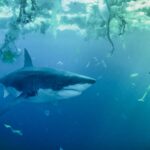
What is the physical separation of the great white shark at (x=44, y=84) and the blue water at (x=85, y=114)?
826 inches

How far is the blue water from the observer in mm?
37469

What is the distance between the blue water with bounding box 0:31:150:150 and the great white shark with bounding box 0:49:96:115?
2099 centimetres

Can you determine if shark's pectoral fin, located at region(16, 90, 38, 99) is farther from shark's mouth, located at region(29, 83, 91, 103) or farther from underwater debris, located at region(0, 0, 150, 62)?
underwater debris, located at region(0, 0, 150, 62)

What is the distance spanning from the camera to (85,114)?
5234 cm

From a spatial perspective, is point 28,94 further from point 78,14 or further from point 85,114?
point 85,114

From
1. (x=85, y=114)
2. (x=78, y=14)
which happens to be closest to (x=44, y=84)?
(x=78, y=14)

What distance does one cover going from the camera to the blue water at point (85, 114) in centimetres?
3747

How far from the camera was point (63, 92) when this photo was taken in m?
6.13

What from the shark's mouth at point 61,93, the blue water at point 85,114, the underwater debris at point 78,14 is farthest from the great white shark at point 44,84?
the blue water at point 85,114

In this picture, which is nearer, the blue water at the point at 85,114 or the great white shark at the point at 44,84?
the great white shark at the point at 44,84

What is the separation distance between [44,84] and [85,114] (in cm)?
4650

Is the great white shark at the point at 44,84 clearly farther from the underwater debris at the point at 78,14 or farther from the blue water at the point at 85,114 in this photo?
the blue water at the point at 85,114

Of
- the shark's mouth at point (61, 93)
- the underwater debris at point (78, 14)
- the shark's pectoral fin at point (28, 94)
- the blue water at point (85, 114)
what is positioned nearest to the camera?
the shark's mouth at point (61, 93)

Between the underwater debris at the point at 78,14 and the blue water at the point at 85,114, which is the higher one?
the underwater debris at the point at 78,14
